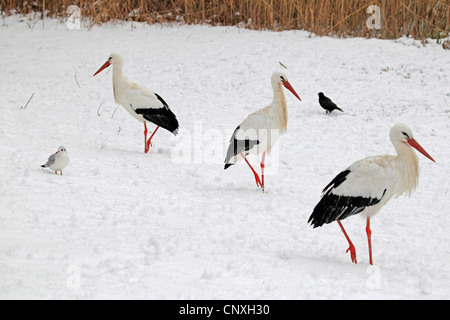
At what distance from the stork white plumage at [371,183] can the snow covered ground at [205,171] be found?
16.4 inches

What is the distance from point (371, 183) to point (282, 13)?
10560 mm

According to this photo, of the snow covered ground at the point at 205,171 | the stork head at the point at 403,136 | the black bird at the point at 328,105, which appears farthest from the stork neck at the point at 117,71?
the stork head at the point at 403,136

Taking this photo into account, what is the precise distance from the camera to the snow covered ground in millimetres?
4523

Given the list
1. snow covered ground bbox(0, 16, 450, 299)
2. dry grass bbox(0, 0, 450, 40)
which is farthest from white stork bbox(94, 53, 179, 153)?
dry grass bbox(0, 0, 450, 40)

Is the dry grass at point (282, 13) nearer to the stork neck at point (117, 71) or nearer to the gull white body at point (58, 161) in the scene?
the stork neck at point (117, 71)

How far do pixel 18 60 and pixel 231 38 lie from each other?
4585 mm

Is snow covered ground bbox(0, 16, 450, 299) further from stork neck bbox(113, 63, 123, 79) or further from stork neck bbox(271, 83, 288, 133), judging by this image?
A: stork neck bbox(113, 63, 123, 79)

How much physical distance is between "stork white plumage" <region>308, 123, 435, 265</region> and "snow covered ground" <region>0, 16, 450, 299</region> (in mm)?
Result: 416

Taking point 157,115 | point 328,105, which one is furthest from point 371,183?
point 328,105

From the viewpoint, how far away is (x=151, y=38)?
48.6 feet

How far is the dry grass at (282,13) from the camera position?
45.9 ft
